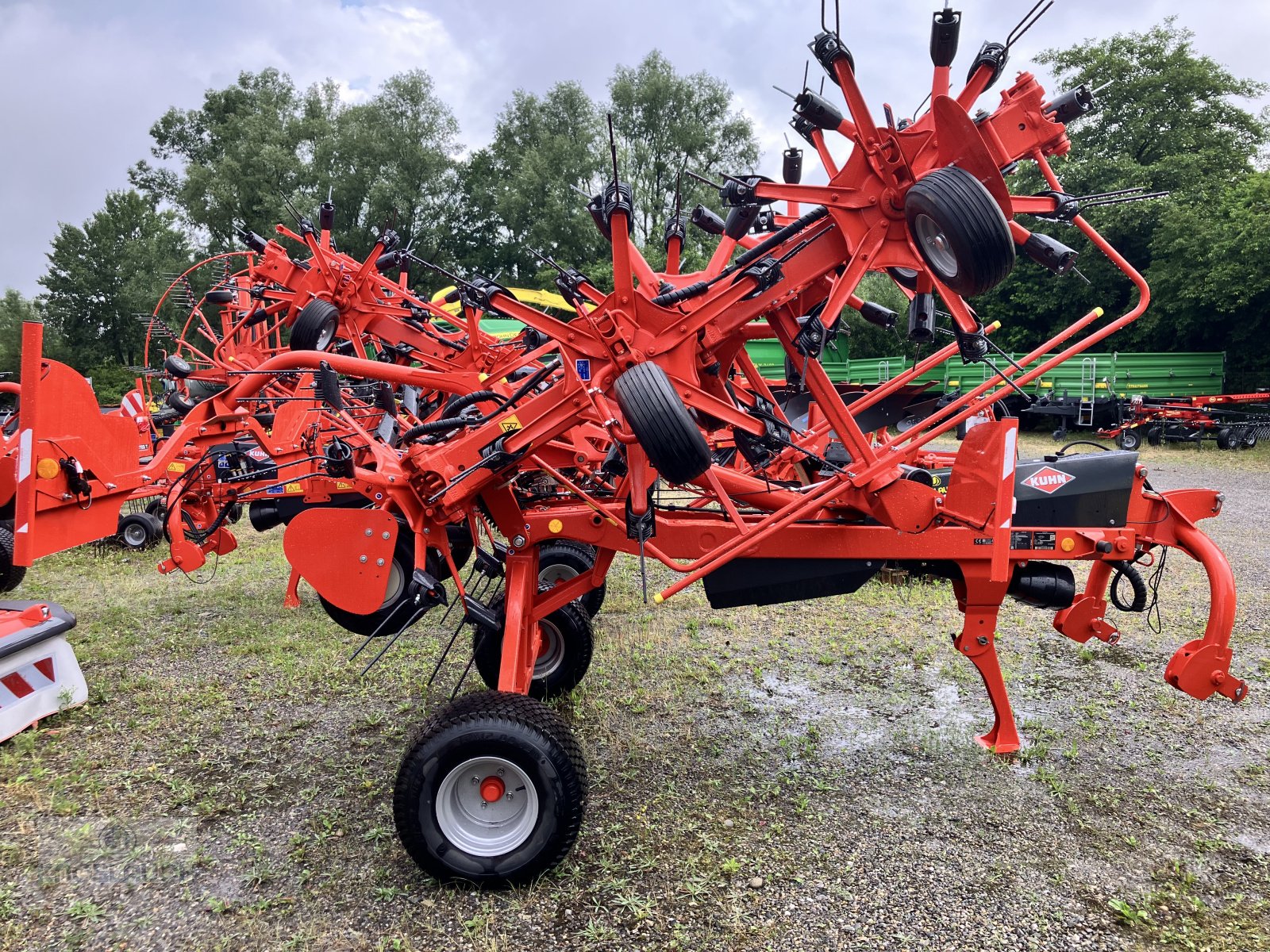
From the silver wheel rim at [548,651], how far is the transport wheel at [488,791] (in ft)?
6.10

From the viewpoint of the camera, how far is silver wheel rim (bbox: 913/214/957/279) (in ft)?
10.2

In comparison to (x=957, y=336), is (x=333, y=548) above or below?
below

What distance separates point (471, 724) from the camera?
11.3 ft

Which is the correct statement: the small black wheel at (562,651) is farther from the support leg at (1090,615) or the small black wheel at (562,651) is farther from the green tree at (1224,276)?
the green tree at (1224,276)

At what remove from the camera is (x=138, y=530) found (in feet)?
34.4

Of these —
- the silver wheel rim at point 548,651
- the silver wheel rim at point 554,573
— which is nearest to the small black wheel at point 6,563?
the silver wheel rim at point 554,573

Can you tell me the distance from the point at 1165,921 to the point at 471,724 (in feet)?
9.91

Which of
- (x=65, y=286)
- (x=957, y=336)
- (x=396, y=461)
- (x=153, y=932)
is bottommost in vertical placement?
(x=153, y=932)

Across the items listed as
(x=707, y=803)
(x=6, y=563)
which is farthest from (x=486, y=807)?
(x=6, y=563)

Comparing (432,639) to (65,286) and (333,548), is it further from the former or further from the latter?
Answer: (65,286)

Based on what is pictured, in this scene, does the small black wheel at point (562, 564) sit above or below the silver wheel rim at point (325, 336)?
below

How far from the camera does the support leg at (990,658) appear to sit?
13.0ft

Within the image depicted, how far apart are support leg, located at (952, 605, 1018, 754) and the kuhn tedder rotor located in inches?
0.6

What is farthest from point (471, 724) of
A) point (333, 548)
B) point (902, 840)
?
point (902, 840)
